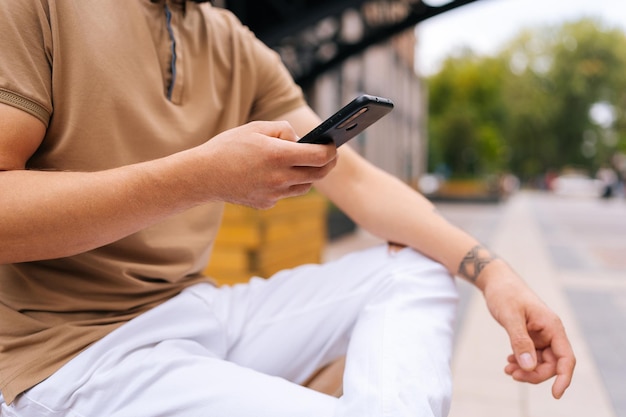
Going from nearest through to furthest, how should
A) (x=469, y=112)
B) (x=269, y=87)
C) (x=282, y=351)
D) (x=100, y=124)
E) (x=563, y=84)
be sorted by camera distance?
1. (x=100, y=124)
2. (x=282, y=351)
3. (x=269, y=87)
4. (x=469, y=112)
5. (x=563, y=84)

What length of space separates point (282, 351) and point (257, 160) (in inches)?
24.2

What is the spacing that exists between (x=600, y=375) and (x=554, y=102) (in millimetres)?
40168

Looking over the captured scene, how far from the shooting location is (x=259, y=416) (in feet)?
3.07

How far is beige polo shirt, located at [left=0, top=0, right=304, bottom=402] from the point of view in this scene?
3.26ft

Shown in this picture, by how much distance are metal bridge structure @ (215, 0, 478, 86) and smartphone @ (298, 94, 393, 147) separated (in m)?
7.93

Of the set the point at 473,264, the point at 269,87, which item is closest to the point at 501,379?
the point at 473,264

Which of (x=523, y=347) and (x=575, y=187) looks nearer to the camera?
(x=523, y=347)

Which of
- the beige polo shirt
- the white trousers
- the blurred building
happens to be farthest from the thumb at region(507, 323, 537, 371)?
the blurred building

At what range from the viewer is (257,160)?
93 centimetres

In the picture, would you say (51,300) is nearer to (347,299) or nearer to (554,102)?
(347,299)

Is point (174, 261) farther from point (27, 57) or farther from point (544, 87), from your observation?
point (544, 87)

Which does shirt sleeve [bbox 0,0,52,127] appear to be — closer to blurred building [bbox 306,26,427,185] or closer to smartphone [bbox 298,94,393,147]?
smartphone [bbox 298,94,393,147]

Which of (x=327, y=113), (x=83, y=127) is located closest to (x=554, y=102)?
(x=327, y=113)

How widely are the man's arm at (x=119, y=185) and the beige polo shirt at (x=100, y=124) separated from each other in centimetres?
9
